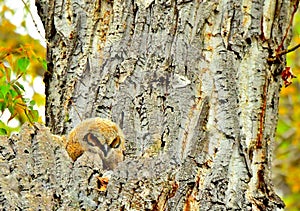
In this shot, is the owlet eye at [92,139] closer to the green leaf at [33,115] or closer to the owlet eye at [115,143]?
the owlet eye at [115,143]

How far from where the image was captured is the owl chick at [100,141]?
6.47 feet

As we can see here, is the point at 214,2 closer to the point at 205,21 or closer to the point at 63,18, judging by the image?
the point at 205,21

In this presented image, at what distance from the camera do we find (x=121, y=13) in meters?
2.36

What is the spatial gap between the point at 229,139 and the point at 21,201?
0.65 meters

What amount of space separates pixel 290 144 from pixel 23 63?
4.83m

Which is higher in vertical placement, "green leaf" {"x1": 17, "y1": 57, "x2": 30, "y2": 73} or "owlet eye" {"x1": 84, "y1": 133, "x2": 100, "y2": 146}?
"green leaf" {"x1": 17, "y1": 57, "x2": 30, "y2": 73}

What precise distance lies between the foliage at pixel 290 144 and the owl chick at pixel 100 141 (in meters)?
4.52

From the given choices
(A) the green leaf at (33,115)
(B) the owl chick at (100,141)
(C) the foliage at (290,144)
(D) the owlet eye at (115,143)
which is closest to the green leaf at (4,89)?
(A) the green leaf at (33,115)

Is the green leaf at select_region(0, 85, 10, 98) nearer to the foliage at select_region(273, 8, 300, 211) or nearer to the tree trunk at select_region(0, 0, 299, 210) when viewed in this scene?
the tree trunk at select_region(0, 0, 299, 210)

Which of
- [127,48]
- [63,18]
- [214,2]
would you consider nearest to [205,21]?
[214,2]

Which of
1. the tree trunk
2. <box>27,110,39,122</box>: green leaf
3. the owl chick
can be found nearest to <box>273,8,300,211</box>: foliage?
the tree trunk

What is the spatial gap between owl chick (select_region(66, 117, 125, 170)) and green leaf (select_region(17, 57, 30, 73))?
1.36 feet

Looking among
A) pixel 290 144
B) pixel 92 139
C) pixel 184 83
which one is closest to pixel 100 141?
pixel 92 139

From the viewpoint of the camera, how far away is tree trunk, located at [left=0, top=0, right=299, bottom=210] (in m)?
2.11
